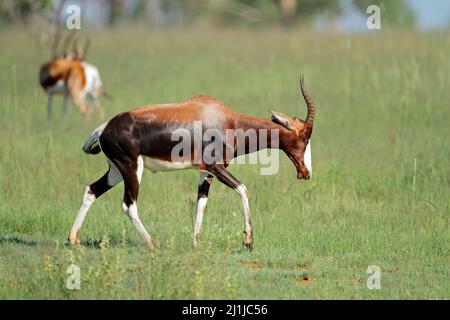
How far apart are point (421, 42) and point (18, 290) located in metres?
16.4

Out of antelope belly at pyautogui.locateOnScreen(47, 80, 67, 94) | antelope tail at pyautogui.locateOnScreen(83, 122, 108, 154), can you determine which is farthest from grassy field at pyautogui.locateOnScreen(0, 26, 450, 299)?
antelope tail at pyautogui.locateOnScreen(83, 122, 108, 154)

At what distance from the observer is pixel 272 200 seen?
11.3 metres

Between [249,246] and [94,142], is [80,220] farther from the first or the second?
[249,246]

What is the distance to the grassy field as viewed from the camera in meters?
8.04

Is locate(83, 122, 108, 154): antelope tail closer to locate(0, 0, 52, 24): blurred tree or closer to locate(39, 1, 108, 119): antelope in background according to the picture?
locate(39, 1, 108, 119): antelope in background

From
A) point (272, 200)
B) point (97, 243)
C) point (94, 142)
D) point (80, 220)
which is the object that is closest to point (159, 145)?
point (94, 142)

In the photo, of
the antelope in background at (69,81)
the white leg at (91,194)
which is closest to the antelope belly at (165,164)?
the white leg at (91,194)

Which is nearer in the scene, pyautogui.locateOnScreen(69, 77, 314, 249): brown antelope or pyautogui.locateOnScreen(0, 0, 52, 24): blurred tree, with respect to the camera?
pyautogui.locateOnScreen(69, 77, 314, 249): brown antelope

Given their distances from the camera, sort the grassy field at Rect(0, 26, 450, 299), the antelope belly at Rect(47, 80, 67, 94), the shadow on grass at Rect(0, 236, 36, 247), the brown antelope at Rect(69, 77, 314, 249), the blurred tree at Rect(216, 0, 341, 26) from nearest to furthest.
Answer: the grassy field at Rect(0, 26, 450, 299), the brown antelope at Rect(69, 77, 314, 249), the shadow on grass at Rect(0, 236, 36, 247), the antelope belly at Rect(47, 80, 67, 94), the blurred tree at Rect(216, 0, 341, 26)

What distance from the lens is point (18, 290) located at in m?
7.81
